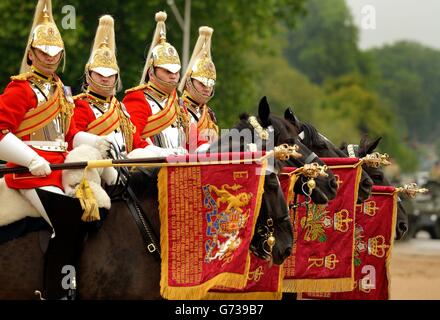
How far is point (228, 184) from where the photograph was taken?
29.3 feet

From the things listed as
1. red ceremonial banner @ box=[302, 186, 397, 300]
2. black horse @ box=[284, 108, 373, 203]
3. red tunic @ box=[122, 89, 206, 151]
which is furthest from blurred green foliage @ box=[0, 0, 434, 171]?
red ceremonial banner @ box=[302, 186, 397, 300]

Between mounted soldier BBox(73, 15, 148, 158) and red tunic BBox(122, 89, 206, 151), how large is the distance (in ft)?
0.94

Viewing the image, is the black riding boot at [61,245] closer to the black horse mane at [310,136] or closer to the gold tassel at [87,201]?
the gold tassel at [87,201]

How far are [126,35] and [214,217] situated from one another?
19.1m

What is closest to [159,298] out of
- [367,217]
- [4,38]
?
[367,217]

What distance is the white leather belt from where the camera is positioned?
9203 millimetres

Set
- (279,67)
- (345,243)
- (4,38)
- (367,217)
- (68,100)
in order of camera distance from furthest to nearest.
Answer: (279,67), (4,38), (367,217), (345,243), (68,100)

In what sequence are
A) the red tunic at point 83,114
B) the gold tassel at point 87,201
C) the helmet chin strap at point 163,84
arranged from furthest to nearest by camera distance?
the helmet chin strap at point 163,84 < the red tunic at point 83,114 < the gold tassel at point 87,201

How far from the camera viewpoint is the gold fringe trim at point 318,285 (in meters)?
11.0

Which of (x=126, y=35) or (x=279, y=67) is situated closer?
A: (x=126, y=35)

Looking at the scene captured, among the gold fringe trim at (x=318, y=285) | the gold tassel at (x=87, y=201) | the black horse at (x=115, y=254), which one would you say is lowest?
the gold fringe trim at (x=318, y=285)

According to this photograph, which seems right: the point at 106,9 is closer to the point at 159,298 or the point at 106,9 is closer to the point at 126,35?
the point at 126,35

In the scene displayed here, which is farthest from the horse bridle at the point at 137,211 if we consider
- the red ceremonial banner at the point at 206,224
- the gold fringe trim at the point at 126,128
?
the gold fringe trim at the point at 126,128

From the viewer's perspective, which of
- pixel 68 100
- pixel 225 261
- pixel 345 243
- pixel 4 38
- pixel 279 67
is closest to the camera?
pixel 225 261
